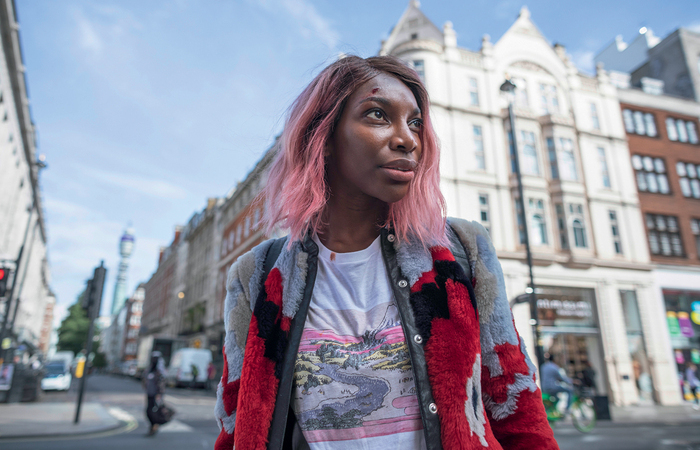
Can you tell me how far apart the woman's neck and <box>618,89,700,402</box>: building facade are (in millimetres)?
23367

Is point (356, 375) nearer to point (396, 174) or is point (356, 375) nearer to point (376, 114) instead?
point (396, 174)

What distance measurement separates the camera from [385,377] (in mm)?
1208

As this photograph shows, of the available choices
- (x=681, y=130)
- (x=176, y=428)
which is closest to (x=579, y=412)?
(x=176, y=428)

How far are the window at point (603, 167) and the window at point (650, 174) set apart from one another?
6.76ft

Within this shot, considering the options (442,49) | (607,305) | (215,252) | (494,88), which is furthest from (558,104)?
(215,252)

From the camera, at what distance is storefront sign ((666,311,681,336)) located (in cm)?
2030

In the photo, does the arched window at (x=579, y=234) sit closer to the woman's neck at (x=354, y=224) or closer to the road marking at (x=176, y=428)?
the road marking at (x=176, y=428)

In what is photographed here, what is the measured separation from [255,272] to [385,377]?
0.56m

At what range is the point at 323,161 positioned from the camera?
1.52m

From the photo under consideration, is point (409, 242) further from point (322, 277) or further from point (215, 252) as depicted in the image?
point (215, 252)

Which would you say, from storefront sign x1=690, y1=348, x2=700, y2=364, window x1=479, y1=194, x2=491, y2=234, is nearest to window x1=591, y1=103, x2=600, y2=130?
window x1=479, y1=194, x2=491, y2=234

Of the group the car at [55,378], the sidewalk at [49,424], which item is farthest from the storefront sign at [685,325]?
the car at [55,378]

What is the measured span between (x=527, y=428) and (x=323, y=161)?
40.0 inches

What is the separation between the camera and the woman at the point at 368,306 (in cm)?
115
